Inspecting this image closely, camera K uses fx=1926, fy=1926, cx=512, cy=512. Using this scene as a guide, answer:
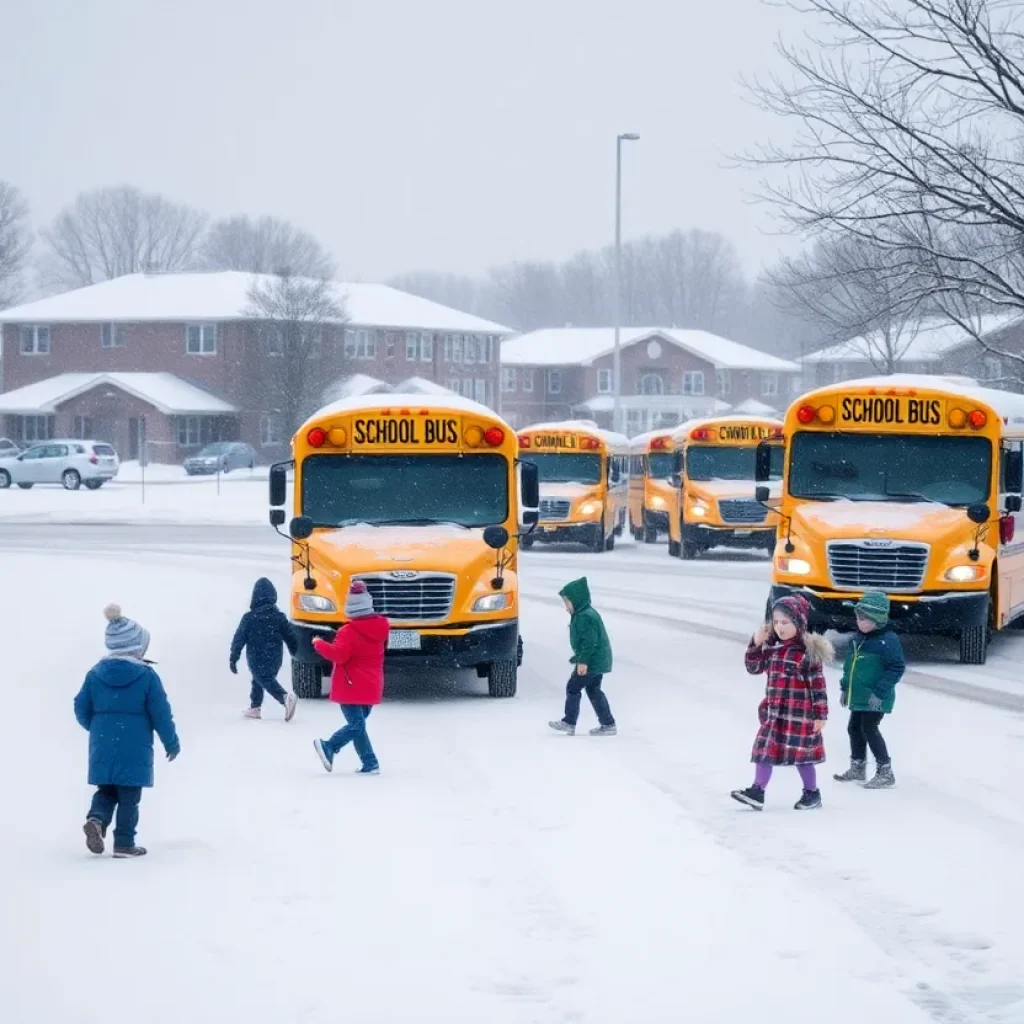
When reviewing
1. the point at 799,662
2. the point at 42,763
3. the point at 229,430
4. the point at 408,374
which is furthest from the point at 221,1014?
the point at 408,374

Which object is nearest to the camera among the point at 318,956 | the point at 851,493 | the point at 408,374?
the point at 318,956

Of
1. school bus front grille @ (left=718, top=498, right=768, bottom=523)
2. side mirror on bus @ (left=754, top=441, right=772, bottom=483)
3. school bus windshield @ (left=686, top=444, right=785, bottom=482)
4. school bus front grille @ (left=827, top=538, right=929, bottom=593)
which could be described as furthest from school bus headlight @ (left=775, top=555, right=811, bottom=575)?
school bus windshield @ (left=686, top=444, right=785, bottom=482)

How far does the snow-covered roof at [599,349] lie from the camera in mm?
116538

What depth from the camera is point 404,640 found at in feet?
49.8

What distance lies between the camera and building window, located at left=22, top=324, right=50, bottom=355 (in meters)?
89.5

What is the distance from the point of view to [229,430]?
85375 mm

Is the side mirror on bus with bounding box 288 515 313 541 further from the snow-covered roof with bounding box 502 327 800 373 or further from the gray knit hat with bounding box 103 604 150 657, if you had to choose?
the snow-covered roof with bounding box 502 327 800 373

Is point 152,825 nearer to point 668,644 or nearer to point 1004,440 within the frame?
point 668,644

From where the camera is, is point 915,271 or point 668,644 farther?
point 915,271

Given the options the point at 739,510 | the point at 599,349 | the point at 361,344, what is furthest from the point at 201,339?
the point at 739,510

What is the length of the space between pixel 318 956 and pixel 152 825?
2998 millimetres

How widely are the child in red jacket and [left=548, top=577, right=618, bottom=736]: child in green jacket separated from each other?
68.0 inches

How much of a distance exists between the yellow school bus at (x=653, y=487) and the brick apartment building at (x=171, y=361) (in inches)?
1451

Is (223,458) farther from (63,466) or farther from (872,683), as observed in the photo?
(872,683)
